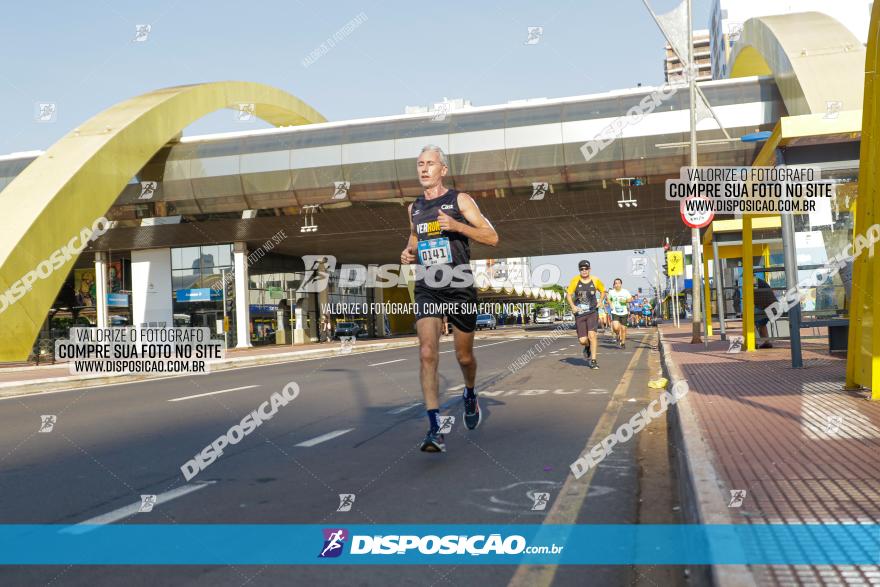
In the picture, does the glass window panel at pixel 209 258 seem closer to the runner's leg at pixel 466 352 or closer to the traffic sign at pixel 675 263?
the traffic sign at pixel 675 263

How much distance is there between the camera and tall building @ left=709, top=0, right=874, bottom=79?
88750 mm

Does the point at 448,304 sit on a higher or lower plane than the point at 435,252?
lower

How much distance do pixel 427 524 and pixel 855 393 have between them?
4.98 m

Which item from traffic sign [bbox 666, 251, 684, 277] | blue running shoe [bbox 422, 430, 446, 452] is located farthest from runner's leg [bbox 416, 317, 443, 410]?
traffic sign [bbox 666, 251, 684, 277]

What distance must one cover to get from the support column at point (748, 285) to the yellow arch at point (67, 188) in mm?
22451

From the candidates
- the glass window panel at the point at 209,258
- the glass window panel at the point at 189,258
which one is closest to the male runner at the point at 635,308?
the glass window panel at the point at 209,258

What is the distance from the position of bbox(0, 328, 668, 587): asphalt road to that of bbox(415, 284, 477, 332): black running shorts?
101cm

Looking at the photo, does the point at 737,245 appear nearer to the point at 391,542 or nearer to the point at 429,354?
the point at 429,354

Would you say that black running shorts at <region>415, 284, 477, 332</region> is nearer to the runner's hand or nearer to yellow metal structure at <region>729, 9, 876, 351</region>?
the runner's hand

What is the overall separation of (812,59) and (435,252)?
2196cm

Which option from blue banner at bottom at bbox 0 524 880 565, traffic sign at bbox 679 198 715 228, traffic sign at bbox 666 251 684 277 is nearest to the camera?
blue banner at bottom at bbox 0 524 880 565

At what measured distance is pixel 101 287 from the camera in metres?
41.8

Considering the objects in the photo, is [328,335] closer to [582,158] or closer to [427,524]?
[582,158]

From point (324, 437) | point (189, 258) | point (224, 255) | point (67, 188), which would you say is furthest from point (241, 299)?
point (324, 437)
